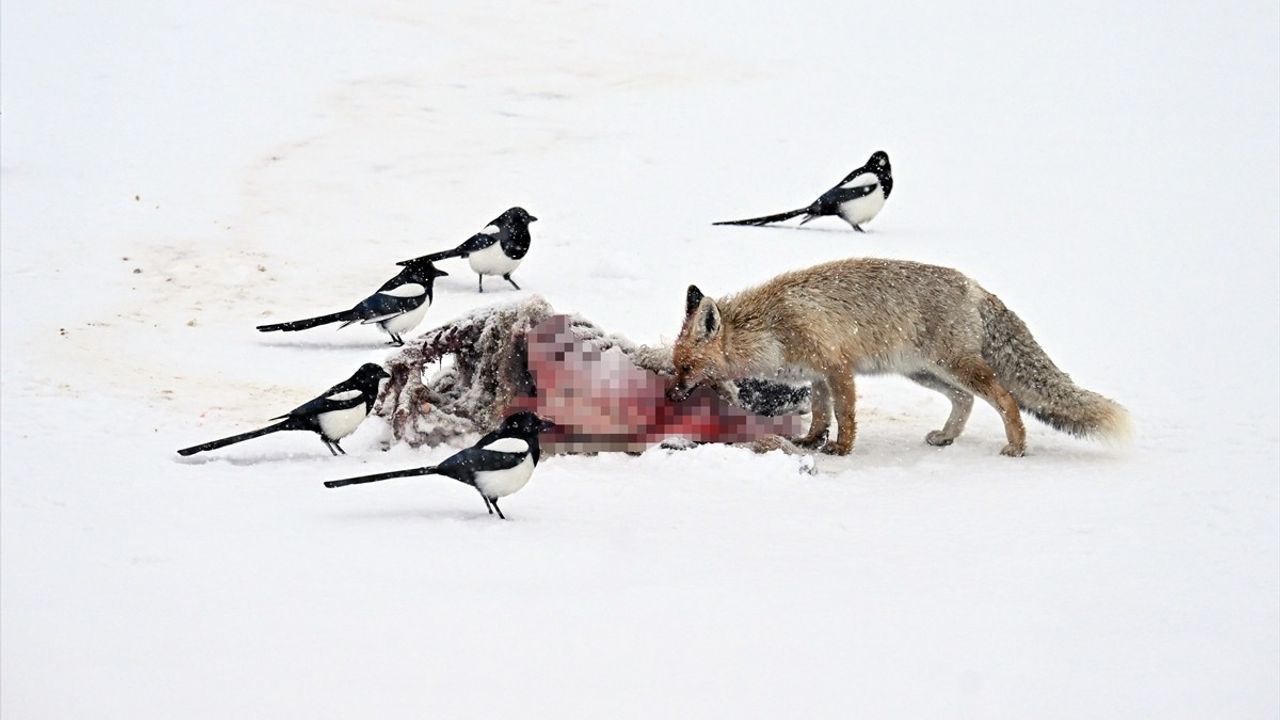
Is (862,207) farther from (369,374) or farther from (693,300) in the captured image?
(369,374)

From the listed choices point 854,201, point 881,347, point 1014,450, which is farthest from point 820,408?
point 854,201

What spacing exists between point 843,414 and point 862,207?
5161mm

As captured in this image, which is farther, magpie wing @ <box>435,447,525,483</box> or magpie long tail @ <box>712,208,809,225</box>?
magpie long tail @ <box>712,208,809,225</box>

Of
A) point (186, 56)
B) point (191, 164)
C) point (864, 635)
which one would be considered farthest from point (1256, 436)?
point (186, 56)

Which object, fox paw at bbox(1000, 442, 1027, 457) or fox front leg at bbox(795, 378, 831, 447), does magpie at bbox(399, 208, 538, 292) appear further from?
fox paw at bbox(1000, 442, 1027, 457)

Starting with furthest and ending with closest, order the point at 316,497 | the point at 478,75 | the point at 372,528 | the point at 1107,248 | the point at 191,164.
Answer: the point at 478,75 → the point at 191,164 → the point at 1107,248 → the point at 316,497 → the point at 372,528

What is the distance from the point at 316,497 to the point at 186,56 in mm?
12524

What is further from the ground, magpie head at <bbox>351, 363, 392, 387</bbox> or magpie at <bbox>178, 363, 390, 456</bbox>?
magpie head at <bbox>351, 363, 392, 387</bbox>

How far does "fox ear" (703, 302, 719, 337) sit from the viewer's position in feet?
26.6

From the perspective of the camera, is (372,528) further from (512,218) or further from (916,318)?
(512,218)

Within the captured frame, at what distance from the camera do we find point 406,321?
9914 mm

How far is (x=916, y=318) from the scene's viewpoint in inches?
329

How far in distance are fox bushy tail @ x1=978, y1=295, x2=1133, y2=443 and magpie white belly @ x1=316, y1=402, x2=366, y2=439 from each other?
364 cm

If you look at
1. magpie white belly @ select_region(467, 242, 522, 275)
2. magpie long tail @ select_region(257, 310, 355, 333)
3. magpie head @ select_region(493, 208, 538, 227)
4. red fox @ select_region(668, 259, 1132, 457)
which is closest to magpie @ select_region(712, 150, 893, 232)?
magpie head @ select_region(493, 208, 538, 227)
